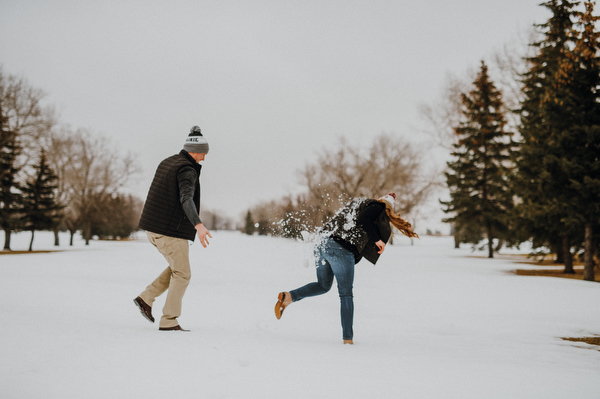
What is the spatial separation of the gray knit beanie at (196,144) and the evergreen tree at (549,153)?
13700 millimetres

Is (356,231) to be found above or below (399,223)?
below

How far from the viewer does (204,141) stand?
516 cm

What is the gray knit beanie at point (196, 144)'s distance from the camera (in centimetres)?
508

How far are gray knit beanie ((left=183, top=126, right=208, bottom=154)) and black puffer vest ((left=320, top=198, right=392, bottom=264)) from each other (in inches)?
69.6

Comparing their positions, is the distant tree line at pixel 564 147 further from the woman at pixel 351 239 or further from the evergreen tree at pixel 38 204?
the evergreen tree at pixel 38 204

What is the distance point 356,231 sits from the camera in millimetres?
4805

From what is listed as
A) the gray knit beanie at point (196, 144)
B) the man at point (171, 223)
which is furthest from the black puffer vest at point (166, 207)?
the gray knit beanie at point (196, 144)

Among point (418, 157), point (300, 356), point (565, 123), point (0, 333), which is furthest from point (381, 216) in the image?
point (418, 157)

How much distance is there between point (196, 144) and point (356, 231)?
2102 millimetres

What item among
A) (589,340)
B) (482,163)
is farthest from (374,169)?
(589,340)

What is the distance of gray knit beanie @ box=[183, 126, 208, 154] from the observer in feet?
16.7

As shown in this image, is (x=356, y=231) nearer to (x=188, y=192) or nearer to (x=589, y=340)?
(x=188, y=192)

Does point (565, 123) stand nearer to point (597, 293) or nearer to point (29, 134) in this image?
point (597, 293)

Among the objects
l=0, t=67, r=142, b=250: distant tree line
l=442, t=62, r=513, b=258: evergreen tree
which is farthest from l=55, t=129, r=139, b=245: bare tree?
l=442, t=62, r=513, b=258: evergreen tree
